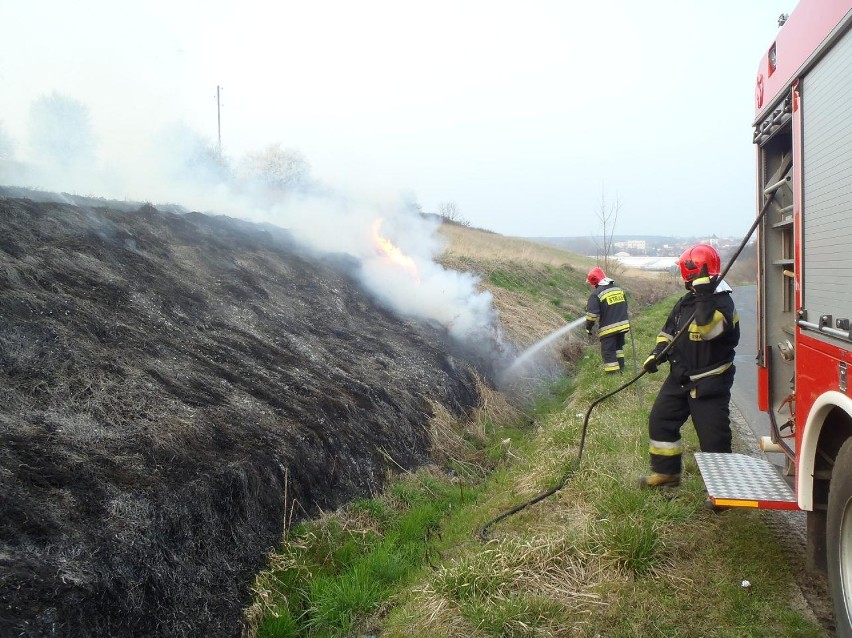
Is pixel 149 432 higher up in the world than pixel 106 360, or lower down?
lower down

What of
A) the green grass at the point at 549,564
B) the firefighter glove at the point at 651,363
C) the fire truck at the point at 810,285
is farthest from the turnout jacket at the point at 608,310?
the fire truck at the point at 810,285

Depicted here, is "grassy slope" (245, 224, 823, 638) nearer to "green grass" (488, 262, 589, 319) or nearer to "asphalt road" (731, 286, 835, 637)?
"asphalt road" (731, 286, 835, 637)

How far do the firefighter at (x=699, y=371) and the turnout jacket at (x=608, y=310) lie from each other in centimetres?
472

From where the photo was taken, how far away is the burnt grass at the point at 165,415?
3688 mm

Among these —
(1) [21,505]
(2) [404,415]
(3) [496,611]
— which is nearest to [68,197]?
(2) [404,415]

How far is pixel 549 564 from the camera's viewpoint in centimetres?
386

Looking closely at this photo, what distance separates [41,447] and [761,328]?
17.3 feet

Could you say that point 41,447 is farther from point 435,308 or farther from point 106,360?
point 435,308

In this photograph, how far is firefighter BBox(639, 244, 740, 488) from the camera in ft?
14.9

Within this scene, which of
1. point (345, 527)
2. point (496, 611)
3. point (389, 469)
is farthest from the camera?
point (389, 469)

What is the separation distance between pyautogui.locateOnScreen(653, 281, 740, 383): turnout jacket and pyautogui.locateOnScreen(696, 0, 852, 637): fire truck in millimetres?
263

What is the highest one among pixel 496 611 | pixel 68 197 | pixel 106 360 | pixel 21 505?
pixel 68 197

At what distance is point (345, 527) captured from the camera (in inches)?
214

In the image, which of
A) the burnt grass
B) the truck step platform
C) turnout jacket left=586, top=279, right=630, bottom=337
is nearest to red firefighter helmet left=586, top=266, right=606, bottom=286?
turnout jacket left=586, top=279, right=630, bottom=337
